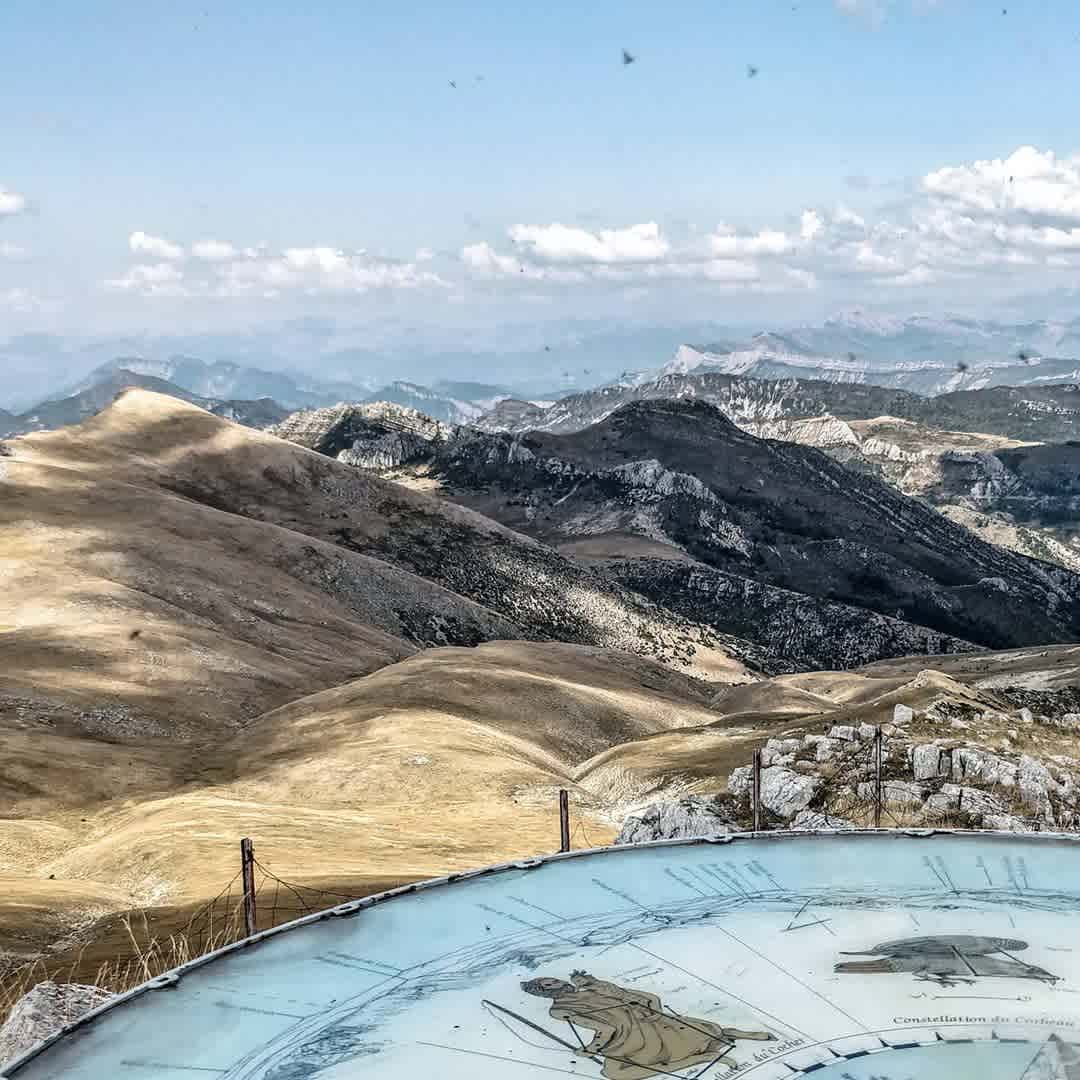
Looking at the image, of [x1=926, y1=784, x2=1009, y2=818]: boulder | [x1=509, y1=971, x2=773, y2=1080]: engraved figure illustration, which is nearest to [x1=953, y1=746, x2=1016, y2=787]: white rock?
[x1=926, y1=784, x2=1009, y2=818]: boulder

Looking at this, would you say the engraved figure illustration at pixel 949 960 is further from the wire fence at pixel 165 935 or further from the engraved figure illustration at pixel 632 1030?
the wire fence at pixel 165 935

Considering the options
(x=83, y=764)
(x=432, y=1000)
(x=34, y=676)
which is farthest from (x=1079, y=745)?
(x=34, y=676)

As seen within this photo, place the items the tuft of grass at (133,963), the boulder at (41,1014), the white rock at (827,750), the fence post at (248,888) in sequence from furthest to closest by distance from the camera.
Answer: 1. the white rock at (827,750)
2. the tuft of grass at (133,963)
3. the fence post at (248,888)
4. the boulder at (41,1014)

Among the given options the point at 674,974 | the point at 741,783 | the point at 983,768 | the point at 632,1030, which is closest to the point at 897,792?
the point at 983,768

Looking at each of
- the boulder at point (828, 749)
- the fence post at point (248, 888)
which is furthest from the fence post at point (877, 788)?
the fence post at point (248, 888)

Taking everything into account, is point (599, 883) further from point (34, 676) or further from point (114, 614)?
point (114, 614)

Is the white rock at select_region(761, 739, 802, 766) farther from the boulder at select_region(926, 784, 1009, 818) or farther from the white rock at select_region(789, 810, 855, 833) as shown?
the boulder at select_region(926, 784, 1009, 818)
